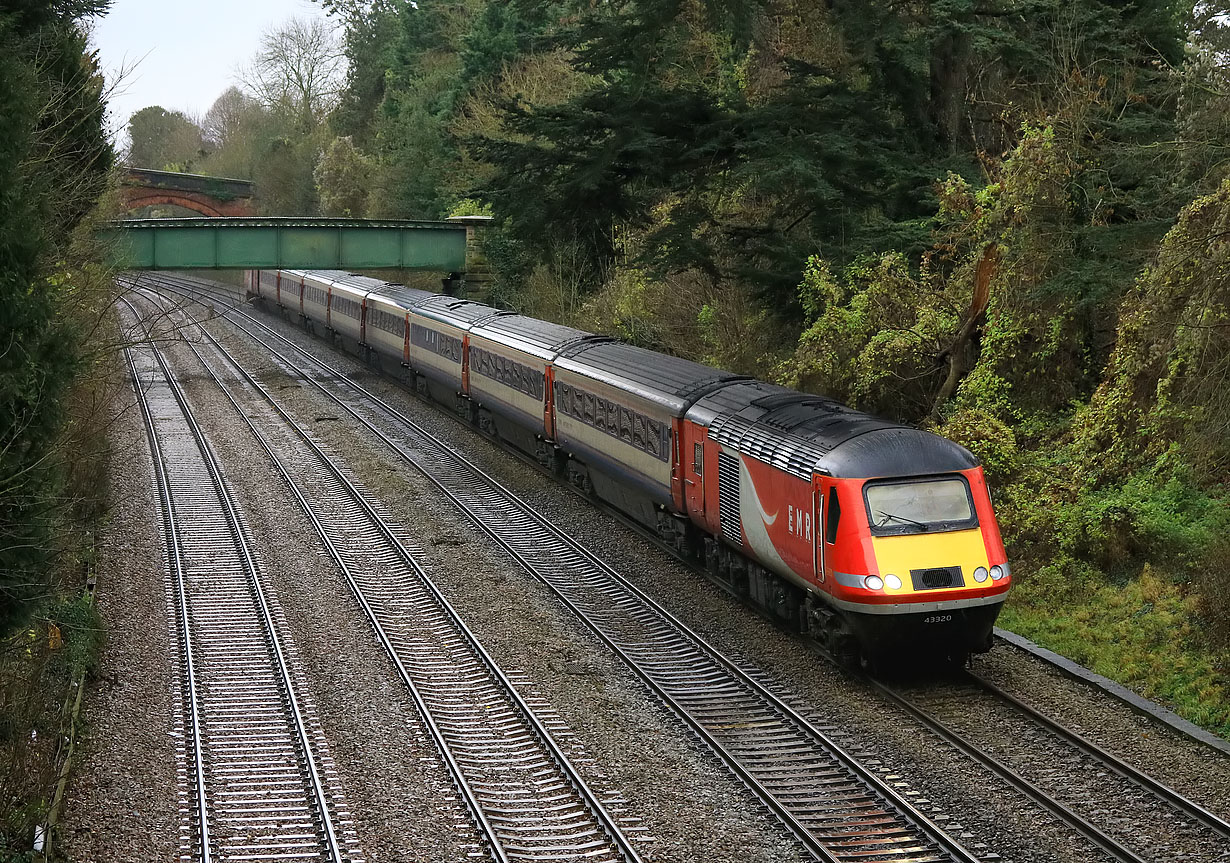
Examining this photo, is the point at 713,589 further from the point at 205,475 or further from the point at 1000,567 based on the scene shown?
the point at 205,475

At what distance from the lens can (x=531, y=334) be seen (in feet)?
90.4

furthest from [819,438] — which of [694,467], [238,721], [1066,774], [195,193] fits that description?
[195,193]

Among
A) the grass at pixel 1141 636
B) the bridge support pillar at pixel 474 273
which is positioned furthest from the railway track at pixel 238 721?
the bridge support pillar at pixel 474 273

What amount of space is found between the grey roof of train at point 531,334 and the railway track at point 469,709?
4573 mm

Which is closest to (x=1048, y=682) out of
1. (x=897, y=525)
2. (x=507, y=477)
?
(x=897, y=525)

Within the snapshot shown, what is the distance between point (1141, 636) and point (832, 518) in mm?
4097

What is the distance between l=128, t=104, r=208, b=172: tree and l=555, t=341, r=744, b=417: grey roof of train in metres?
88.1

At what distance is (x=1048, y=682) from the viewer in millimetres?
13844

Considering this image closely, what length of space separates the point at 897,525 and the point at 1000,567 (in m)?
1.16

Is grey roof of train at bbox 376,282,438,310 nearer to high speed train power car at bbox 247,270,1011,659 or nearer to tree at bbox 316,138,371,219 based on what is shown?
high speed train power car at bbox 247,270,1011,659

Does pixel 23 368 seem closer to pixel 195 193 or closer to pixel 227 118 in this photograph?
pixel 195 193

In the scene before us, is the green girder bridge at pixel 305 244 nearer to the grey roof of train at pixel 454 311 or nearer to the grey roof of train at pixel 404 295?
the grey roof of train at pixel 404 295

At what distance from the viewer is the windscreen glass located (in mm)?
13594

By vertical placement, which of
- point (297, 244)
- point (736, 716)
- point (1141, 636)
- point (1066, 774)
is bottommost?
point (736, 716)
